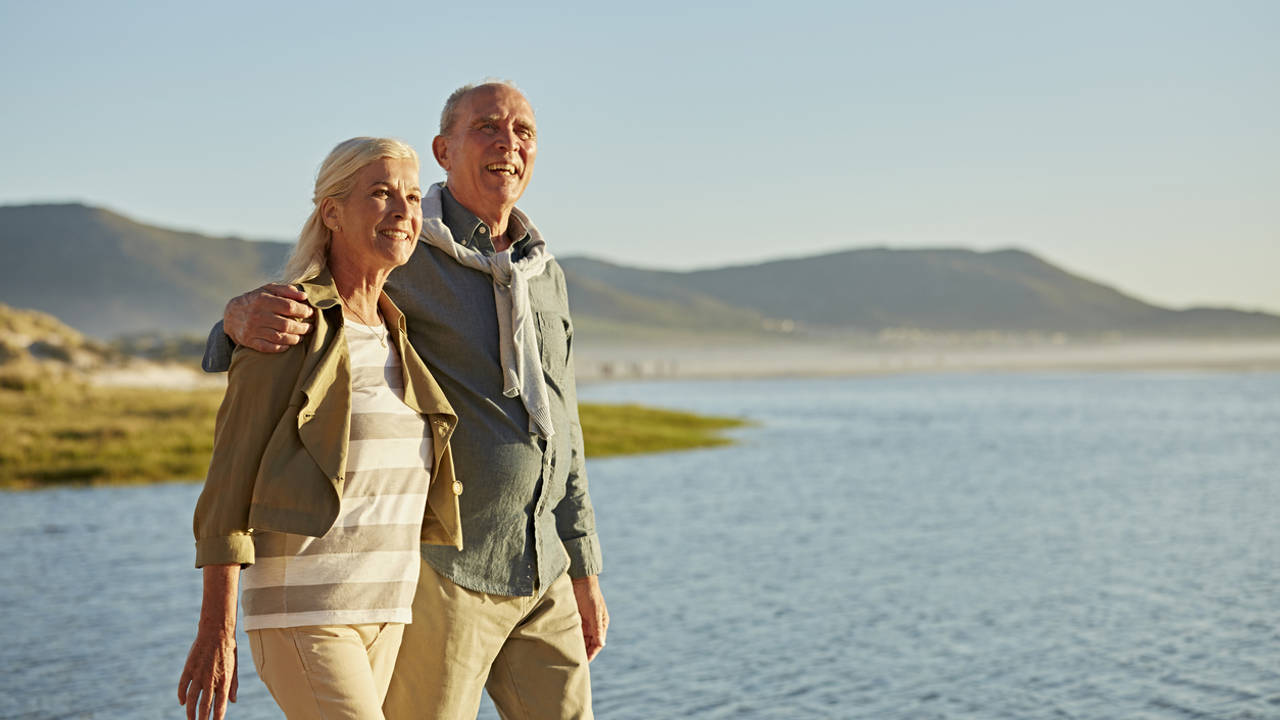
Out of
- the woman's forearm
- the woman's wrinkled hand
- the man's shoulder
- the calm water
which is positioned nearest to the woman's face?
the man's shoulder

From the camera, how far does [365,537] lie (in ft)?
9.95

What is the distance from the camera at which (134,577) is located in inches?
585

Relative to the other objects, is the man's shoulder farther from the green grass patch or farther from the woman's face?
the green grass patch

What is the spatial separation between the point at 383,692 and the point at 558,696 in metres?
0.72

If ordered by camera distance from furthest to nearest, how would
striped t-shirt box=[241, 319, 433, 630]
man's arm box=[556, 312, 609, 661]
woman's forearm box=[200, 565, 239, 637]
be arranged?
man's arm box=[556, 312, 609, 661]
striped t-shirt box=[241, 319, 433, 630]
woman's forearm box=[200, 565, 239, 637]

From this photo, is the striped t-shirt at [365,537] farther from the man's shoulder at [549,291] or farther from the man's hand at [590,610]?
the man's hand at [590,610]

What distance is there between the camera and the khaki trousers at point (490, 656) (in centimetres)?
349

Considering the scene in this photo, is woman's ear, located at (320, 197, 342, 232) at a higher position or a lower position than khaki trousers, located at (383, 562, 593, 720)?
higher

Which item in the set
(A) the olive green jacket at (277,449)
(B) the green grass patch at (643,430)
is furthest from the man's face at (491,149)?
(B) the green grass patch at (643,430)

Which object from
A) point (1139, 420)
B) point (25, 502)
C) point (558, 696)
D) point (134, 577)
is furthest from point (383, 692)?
point (1139, 420)

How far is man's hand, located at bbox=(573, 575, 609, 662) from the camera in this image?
13.3ft

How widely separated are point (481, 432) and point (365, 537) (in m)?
0.60

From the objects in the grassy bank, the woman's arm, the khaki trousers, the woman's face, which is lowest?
the grassy bank

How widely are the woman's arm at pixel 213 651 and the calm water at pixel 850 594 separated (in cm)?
638
